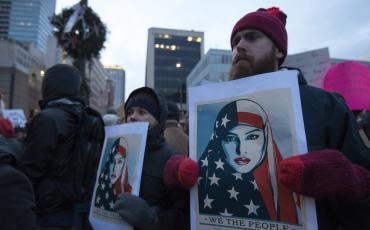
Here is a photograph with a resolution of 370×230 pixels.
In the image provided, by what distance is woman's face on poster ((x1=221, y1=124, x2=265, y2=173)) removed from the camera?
4.40ft

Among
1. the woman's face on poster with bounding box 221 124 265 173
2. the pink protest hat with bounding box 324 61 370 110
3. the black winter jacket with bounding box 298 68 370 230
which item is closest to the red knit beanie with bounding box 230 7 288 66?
the black winter jacket with bounding box 298 68 370 230

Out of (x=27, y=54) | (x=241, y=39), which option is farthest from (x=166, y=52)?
(x=241, y=39)

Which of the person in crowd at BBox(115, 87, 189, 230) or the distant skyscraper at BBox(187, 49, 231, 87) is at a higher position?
the distant skyscraper at BBox(187, 49, 231, 87)

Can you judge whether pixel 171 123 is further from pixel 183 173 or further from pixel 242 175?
pixel 242 175

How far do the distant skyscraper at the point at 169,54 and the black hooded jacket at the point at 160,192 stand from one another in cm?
11208

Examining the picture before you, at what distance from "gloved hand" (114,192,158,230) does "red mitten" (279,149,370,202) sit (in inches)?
33.6

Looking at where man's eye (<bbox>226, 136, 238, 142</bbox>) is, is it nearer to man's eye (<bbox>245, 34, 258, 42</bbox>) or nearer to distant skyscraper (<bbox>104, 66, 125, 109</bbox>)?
man's eye (<bbox>245, 34, 258, 42</bbox>)

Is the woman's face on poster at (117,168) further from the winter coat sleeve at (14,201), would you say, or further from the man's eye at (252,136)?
the man's eye at (252,136)

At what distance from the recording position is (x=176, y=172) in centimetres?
153

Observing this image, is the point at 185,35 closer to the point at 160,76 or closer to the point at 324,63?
the point at 160,76

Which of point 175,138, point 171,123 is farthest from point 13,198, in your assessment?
point 171,123

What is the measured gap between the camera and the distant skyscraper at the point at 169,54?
114438 millimetres

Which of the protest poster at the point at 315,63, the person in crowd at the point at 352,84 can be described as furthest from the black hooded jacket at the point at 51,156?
the protest poster at the point at 315,63

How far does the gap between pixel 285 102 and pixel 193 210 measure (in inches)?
25.2
